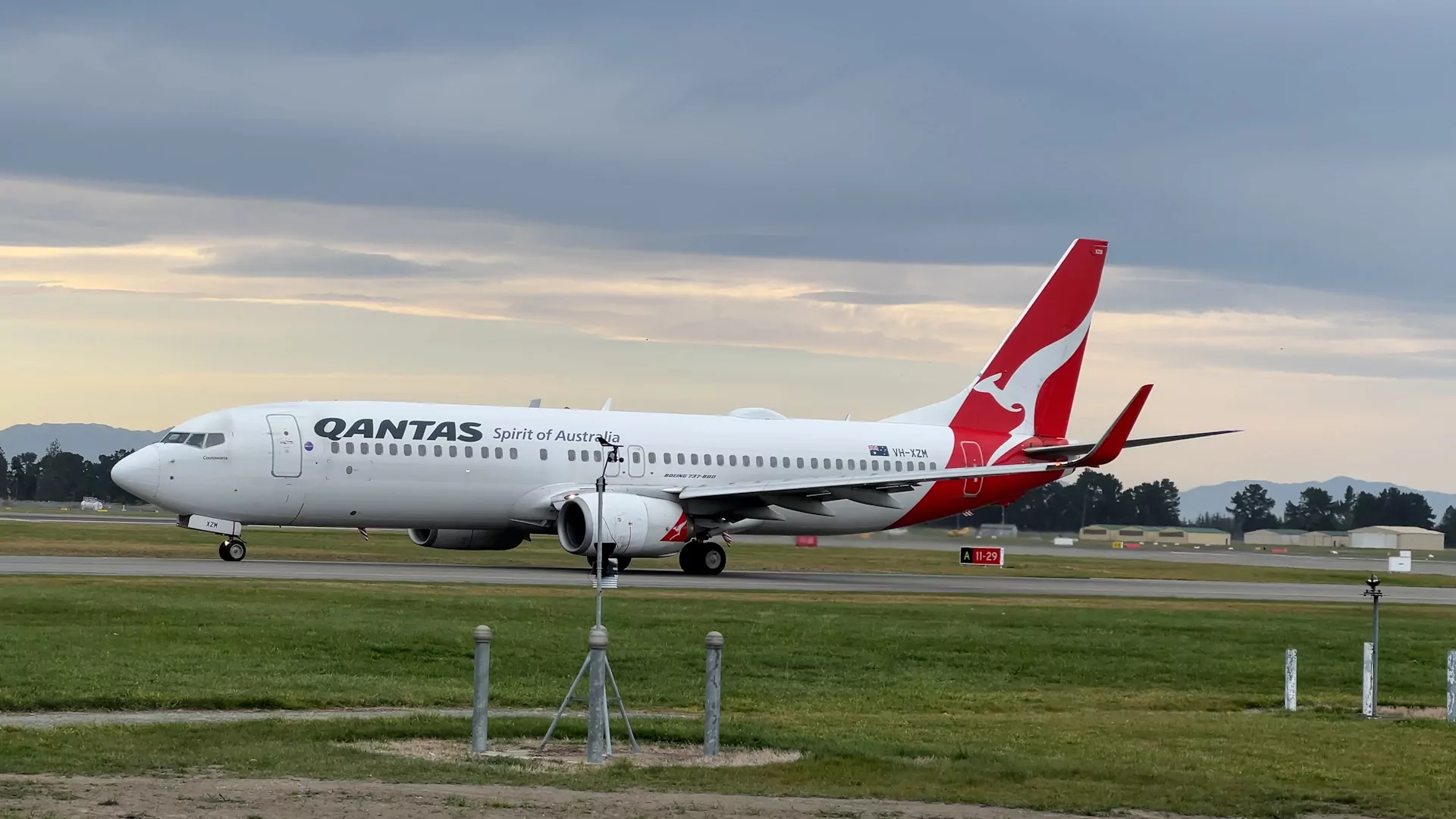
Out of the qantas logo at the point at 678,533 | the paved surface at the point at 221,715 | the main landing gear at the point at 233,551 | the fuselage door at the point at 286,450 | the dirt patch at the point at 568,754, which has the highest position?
the fuselage door at the point at 286,450

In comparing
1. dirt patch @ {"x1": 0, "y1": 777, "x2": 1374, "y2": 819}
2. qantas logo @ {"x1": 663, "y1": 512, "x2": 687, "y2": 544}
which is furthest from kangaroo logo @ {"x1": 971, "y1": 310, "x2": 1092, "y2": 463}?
dirt patch @ {"x1": 0, "y1": 777, "x2": 1374, "y2": 819}

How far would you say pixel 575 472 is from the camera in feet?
155

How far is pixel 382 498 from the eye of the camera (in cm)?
4453

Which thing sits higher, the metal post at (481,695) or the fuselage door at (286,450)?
the fuselage door at (286,450)

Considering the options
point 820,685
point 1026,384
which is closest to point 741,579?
point 1026,384

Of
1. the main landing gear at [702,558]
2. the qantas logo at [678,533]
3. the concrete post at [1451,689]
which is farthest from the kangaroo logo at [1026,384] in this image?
the concrete post at [1451,689]

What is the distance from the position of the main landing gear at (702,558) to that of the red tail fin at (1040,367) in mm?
10756

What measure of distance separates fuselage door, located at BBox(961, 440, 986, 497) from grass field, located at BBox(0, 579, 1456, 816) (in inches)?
624

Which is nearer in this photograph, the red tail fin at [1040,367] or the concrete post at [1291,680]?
the concrete post at [1291,680]

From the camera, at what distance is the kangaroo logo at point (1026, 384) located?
187 feet

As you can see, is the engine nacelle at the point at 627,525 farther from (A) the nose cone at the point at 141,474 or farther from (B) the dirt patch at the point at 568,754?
(B) the dirt patch at the point at 568,754

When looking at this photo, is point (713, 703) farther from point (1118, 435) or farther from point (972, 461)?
point (972, 461)

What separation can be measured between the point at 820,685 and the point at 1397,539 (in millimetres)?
118808

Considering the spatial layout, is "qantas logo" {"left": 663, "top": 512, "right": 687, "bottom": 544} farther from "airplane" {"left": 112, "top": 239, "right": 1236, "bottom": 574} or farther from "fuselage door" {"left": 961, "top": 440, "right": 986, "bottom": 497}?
"fuselage door" {"left": 961, "top": 440, "right": 986, "bottom": 497}
